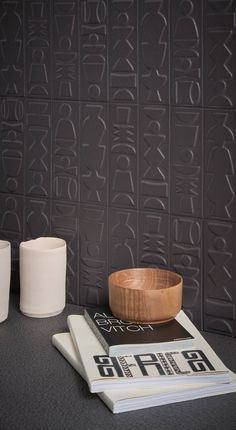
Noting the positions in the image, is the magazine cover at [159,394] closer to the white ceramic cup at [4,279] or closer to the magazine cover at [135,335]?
the magazine cover at [135,335]

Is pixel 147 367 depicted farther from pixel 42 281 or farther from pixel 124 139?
pixel 124 139

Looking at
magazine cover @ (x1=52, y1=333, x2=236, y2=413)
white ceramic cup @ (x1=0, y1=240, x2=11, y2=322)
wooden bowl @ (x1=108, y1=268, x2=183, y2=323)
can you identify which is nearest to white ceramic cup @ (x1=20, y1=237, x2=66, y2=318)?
white ceramic cup @ (x1=0, y1=240, x2=11, y2=322)

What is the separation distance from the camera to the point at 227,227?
1.53 metres

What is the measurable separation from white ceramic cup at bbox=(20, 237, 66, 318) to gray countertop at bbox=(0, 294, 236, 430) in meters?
0.15

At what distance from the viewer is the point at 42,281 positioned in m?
1.66

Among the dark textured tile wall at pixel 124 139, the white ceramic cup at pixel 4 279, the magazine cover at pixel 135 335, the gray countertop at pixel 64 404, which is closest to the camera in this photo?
the gray countertop at pixel 64 404

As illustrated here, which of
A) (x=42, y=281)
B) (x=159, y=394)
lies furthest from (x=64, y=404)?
(x=42, y=281)

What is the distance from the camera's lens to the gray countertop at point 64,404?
1222 millimetres

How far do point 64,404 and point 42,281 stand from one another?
0.42 m

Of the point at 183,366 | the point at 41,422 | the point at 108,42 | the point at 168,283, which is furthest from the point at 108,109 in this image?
the point at 41,422

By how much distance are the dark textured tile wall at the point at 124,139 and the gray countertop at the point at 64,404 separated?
0.24 m

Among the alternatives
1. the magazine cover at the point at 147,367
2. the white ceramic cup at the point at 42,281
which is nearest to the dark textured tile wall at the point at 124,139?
the white ceramic cup at the point at 42,281

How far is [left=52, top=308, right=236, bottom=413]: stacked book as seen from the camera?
129cm

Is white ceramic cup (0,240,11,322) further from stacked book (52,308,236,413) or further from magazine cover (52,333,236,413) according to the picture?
magazine cover (52,333,236,413)
